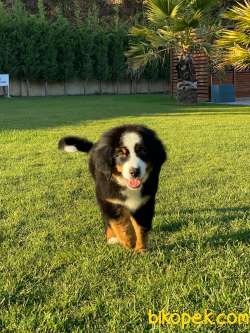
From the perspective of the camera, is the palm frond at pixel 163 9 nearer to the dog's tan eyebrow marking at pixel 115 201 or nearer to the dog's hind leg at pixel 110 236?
the dog's hind leg at pixel 110 236

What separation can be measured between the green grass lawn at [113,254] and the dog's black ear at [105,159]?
53 centimetres

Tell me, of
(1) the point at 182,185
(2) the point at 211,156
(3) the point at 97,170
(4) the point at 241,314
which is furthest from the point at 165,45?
(4) the point at 241,314

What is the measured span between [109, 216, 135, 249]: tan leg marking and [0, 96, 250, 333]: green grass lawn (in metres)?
0.08

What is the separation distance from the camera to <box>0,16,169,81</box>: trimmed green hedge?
24188mm

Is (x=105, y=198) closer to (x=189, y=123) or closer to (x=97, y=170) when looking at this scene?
(x=97, y=170)

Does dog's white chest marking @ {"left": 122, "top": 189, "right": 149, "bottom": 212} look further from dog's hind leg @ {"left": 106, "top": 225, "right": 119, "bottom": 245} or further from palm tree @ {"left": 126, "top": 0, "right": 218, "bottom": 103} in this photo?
palm tree @ {"left": 126, "top": 0, "right": 218, "bottom": 103}

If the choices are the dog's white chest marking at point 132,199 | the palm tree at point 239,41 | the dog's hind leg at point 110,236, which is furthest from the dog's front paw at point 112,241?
the palm tree at point 239,41

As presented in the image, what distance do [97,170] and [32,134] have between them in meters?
6.01

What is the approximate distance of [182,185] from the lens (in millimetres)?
4785

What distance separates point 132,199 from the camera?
293 cm

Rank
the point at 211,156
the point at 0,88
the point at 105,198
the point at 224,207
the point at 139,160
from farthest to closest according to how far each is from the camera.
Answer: the point at 0,88 → the point at 211,156 → the point at 224,207 → the point at 105,198 → the point at 139,160

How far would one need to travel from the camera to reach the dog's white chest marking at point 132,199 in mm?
2924

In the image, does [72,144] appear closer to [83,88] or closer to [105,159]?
[105,159]

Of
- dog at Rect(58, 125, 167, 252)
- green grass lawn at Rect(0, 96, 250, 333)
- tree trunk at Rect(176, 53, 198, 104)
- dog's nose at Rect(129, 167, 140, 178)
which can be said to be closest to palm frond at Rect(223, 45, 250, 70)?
tree trunk at Rect(176, 53, 198, 104)
